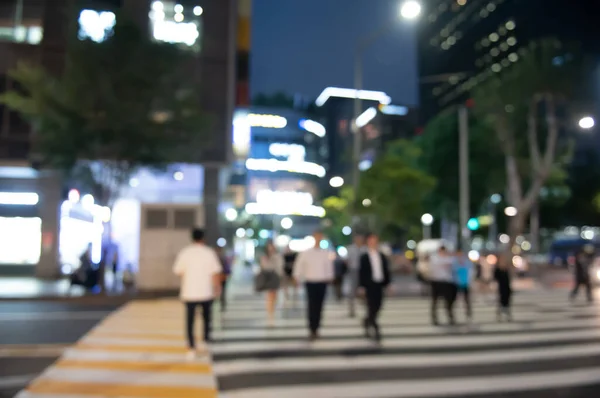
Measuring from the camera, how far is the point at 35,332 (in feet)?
37.5

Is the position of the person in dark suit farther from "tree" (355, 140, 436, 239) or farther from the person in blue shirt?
"tree" (355, 140, 436, 239)

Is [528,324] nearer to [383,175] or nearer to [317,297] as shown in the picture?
[317,297]

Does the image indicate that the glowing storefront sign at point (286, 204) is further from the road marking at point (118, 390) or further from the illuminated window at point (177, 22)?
the road marking at point (118, 390)

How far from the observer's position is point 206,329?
29.0 feet

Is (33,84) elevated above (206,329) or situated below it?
above

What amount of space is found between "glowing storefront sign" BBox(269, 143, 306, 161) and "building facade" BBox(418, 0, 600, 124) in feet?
66.5

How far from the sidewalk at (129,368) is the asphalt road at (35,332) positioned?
0.26 meters

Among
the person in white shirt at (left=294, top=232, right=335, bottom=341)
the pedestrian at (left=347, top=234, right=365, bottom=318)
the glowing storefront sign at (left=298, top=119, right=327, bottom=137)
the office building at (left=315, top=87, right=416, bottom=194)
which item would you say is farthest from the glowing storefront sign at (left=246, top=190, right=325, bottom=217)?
the person in white shirt at (left=294, top=232, right=335, bottom=341)

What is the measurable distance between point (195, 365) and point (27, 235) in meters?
21.0

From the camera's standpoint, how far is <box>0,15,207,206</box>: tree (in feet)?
57.8

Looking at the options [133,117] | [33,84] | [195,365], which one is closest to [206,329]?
[195,365]

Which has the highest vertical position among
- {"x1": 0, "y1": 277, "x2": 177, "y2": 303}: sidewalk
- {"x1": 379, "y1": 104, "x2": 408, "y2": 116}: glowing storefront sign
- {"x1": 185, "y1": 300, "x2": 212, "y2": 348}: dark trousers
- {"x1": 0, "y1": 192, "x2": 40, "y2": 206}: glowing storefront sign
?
{"x1": 379, "y1": 104, "x2": 408, "y2": 116}: glowing storefront sign

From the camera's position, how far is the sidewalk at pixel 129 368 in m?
6.82

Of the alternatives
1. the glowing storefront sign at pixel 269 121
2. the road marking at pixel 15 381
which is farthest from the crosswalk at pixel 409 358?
the glowing storefront sign at pixel 269 121
